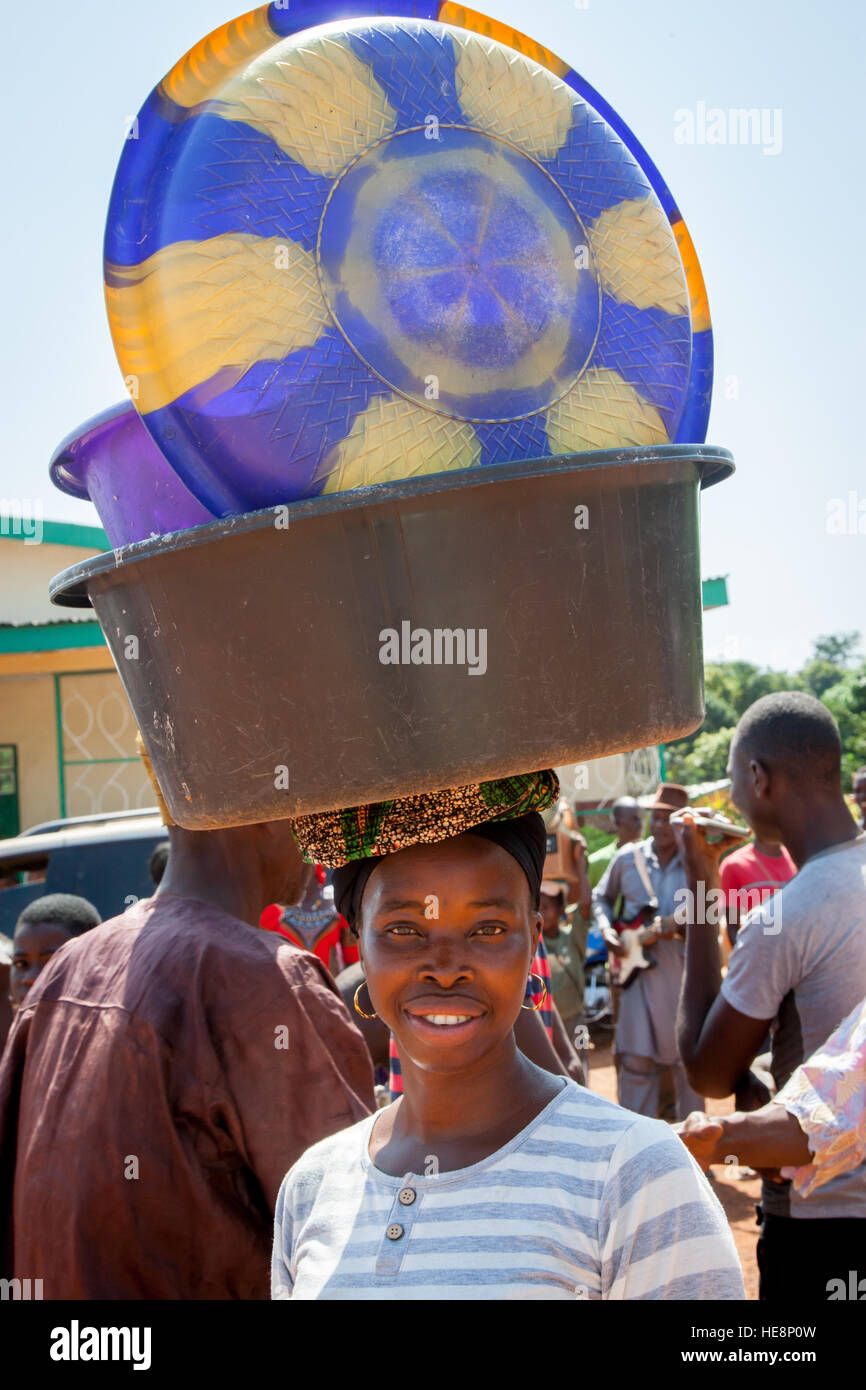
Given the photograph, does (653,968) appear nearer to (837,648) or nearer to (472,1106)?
(472,1106)

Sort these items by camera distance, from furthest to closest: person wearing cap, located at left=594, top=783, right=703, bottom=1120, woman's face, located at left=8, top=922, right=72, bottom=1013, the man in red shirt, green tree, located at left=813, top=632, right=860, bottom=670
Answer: green tree, located at left=813, top=632, right=860, bottom=670
person wearing cap, located at left=594, top=783, right=703, bottom=1120
the man in red shirt
woman's face, located at left=8, top=922, right=72, bottom=1013

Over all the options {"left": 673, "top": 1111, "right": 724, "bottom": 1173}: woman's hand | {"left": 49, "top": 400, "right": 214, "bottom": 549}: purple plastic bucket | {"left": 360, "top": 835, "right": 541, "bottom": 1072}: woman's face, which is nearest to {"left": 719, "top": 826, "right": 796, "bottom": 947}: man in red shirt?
{"left": 673, "top": 1111, "right": 724, "bottom": 1173}: woman's hand

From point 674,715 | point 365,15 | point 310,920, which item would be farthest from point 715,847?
point 310,920

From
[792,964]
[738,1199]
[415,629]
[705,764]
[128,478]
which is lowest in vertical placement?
[738,1199]

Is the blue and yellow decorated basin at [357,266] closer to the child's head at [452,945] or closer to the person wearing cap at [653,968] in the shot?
the child's head at [452,945]

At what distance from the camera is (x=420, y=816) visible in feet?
4.70

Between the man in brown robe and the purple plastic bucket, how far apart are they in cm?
88

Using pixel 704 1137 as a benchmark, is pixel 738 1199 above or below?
below

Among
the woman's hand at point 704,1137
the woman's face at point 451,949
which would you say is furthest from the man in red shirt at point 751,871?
the woman's face at point 451,949

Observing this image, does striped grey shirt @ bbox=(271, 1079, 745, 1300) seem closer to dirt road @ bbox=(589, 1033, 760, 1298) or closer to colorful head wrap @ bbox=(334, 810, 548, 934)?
colorful head wrap @ bbox=(334, 810, 548, 934)

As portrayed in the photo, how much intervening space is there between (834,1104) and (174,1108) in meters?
1.25

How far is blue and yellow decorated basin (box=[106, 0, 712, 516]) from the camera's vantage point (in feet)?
3.95

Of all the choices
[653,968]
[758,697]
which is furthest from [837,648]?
[653,968]

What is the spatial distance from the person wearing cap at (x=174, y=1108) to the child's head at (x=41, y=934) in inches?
66.6
